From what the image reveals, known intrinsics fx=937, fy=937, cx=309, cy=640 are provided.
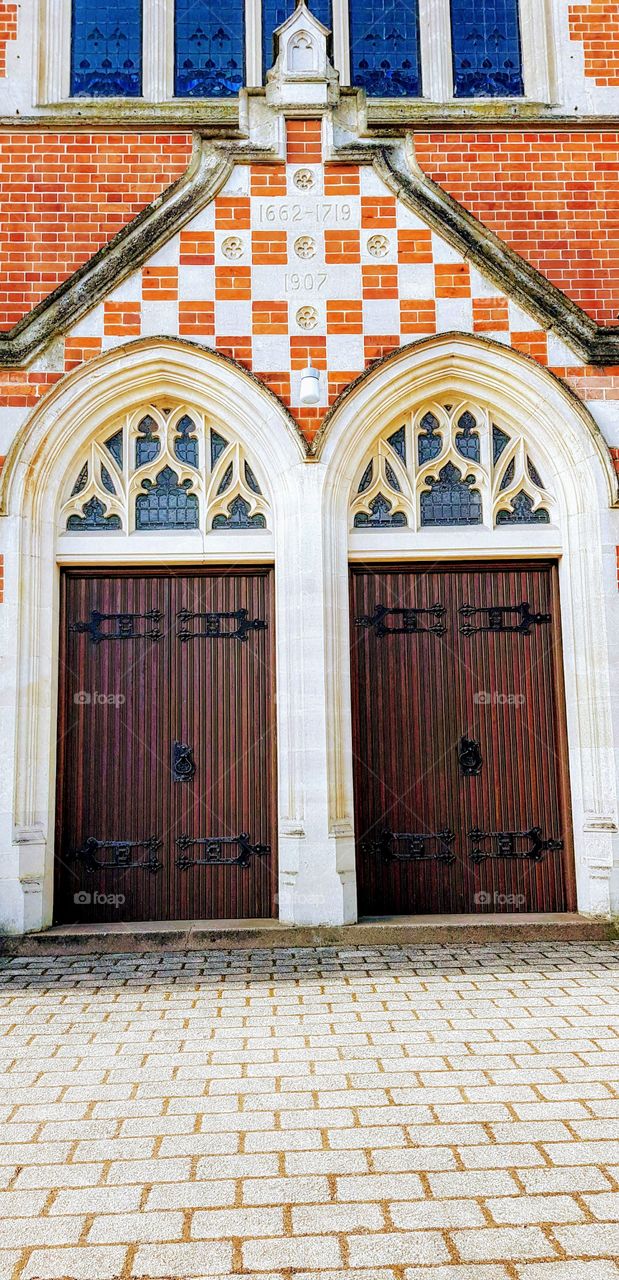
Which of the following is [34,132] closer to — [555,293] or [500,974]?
[555,293]

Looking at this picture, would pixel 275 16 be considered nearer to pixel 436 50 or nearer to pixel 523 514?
pixel 436 50

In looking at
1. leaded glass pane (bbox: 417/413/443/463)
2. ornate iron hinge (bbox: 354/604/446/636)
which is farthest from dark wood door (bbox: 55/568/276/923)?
leaded glass pane (bbox: 417/413/443/463)

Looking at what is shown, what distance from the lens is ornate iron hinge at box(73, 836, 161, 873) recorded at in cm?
647

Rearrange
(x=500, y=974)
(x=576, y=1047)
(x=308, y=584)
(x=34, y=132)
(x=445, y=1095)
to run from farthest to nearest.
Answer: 1. (x=34, y=132)
2. (x=308, y=584)
3. (x=500, y=974)
4. (x=576, y=1047)
5. (x=445, y=1095)

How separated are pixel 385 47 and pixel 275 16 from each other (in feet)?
3.01

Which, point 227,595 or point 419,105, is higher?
point 419,105

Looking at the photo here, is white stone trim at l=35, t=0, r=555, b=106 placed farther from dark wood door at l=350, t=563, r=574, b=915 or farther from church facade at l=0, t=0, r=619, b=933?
A: dark wood door at l=350, t=563, r=574, b=915

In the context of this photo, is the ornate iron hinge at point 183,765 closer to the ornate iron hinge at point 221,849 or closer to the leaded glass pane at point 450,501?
the ornate iron hinge at point 221,849

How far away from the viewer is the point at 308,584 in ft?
20.9

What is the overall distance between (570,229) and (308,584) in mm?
3366

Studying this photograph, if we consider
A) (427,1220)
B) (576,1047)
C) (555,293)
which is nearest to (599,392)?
(555,293)

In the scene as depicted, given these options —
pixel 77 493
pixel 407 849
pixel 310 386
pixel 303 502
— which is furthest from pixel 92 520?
pixel 407 849

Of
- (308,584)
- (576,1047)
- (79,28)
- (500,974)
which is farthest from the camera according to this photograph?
(79,28)

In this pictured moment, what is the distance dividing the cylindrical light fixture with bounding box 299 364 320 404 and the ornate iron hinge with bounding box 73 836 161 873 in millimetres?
3211
